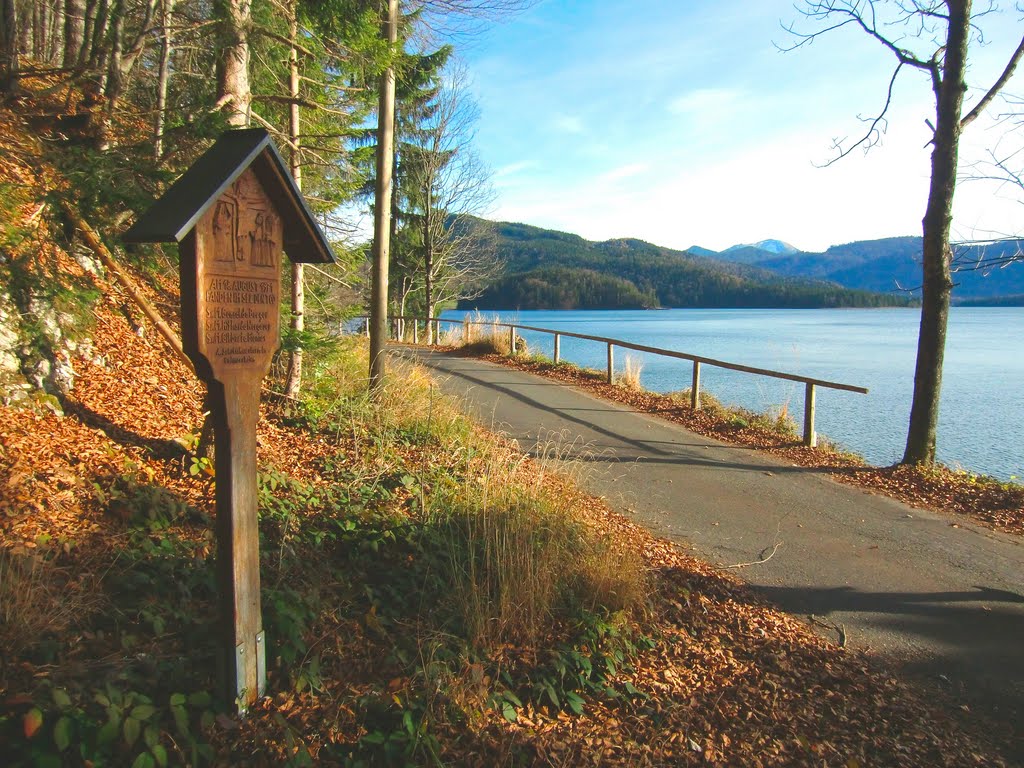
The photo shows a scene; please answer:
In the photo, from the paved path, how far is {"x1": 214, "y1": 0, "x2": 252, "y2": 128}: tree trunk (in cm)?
472

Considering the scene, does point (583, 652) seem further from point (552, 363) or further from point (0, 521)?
point (552, 363)

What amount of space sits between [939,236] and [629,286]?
9367cm

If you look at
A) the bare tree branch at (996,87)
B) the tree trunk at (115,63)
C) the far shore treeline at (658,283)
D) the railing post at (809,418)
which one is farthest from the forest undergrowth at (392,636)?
the far shore treeline at (658,283)

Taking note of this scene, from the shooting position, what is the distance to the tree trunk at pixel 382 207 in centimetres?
885

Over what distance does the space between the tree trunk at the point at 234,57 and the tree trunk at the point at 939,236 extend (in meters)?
8.11

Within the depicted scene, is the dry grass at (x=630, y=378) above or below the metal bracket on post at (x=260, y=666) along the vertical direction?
above

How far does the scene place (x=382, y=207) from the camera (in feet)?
30.2

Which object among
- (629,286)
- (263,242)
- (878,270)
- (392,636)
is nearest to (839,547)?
(392,636)

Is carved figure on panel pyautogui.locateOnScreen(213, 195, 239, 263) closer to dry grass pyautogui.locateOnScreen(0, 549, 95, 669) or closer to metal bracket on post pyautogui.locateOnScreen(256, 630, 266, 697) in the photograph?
metal bracket on post pyautogui.locateOnScreen(256, 630, 266, 697)

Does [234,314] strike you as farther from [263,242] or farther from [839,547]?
[839,547]

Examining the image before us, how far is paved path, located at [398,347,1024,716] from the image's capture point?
4.29 meters

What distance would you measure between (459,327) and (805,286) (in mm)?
100711

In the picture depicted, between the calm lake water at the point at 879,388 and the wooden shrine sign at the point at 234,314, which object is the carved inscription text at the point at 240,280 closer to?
the wooden shrine sign at the point at 234,314

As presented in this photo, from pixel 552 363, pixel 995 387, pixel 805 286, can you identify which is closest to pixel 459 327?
pixel 552 363
